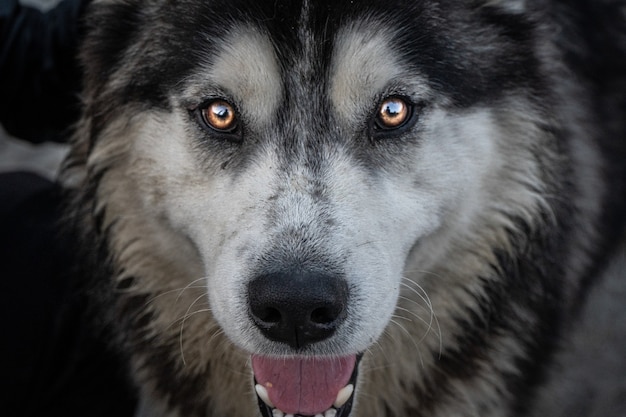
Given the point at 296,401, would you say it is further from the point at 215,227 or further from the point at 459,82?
the point at 459,82

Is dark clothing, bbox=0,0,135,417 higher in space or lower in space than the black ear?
lower

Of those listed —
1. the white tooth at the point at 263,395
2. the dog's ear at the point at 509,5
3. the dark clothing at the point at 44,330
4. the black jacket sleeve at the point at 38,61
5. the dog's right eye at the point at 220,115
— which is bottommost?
the dark clothing at the point at 44,330

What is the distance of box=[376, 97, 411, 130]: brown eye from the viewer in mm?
2051

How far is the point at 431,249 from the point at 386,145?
33 centimetres

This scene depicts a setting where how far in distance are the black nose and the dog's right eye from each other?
17.4 inches

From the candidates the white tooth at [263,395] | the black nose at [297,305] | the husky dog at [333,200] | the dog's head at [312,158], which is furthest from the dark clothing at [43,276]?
the black nose at [297,305]

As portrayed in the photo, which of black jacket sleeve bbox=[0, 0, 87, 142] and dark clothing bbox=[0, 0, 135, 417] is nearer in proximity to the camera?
dark clothing bbox=[0, 0, 135, 417]

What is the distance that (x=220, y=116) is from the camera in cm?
207

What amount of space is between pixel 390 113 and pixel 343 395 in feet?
2.32

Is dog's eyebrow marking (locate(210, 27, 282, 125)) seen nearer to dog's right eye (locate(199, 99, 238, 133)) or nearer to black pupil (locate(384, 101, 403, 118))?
dog's right eye (locate(199, 99, 238, 133))

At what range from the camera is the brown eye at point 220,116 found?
81.0 inches

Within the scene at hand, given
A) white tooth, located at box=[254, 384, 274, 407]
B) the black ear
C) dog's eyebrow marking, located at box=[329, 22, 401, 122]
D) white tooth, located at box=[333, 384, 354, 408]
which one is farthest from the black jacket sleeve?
white tooth, located at box=[333, 384, 354, 408]

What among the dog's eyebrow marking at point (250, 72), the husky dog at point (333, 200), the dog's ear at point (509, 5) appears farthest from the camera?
the dog's ear at point (509, 5)

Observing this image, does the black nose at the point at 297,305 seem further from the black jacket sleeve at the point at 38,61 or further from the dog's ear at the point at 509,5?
the black jacket sleeve at the point at 38,61
